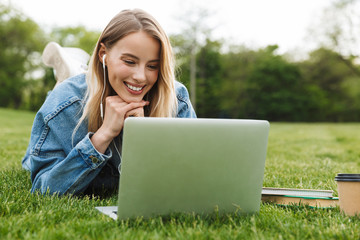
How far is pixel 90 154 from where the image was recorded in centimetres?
223

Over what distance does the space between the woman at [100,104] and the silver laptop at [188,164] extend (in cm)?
65

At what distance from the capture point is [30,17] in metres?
37.9

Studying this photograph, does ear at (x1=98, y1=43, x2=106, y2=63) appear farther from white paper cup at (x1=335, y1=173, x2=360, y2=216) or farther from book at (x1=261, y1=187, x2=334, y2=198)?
white paper cup at (x1=335, y1=173, x2=360, y2=216)

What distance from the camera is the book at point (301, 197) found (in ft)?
7.71

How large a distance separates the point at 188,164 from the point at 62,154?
45.8 inches

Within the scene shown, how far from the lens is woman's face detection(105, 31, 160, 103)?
91.1 inches

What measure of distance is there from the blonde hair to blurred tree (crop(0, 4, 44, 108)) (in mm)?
36085

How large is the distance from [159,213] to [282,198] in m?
1.04

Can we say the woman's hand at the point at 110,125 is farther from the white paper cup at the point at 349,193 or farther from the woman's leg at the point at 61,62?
the woman's leg at the point at 61,62

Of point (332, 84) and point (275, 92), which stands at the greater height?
point (332, 84)

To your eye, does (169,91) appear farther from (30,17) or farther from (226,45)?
(30,17)

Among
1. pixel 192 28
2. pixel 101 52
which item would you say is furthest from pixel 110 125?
pixel 192 28

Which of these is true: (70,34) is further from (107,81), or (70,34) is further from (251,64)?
(107,81)

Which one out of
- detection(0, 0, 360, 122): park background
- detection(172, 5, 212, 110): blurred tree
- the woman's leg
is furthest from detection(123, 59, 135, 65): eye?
detection(0, 0, 360, 122): park background
